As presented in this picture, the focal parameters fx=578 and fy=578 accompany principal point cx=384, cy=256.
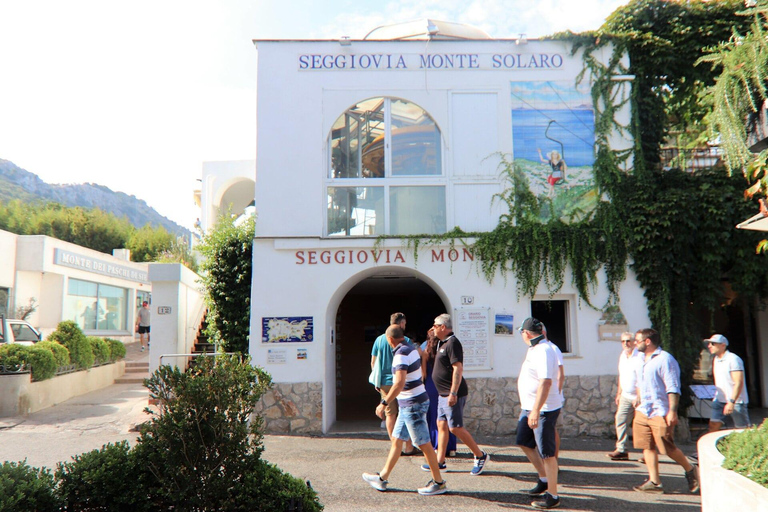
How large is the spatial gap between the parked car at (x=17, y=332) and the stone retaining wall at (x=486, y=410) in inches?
292

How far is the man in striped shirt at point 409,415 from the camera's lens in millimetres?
6375

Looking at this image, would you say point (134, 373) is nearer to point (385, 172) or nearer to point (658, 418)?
point (385, 172)

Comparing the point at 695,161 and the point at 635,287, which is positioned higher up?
the point at 695,161

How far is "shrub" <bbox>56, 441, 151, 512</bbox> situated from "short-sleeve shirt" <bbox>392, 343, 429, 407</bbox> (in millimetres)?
2861

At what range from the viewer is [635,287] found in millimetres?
10289

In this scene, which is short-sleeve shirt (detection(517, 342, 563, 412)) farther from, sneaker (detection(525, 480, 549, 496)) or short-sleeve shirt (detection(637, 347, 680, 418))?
short-sleeve shirt (detection(637, 347, 680, 418))

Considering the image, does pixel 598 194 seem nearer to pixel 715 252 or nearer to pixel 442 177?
pixel 715 252

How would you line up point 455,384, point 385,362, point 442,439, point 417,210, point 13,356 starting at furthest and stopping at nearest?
point 13,356
point 417,210
point 385,362
point 442,439
point 455,384

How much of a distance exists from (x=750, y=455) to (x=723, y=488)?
1.10ft

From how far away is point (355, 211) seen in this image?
416 inches

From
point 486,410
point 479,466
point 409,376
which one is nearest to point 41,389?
point 486,410

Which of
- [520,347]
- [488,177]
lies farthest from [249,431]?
[488,177]

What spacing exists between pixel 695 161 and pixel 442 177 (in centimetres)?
504

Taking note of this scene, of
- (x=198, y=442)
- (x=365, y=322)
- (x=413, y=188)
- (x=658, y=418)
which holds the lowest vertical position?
(x=658, y=418)
